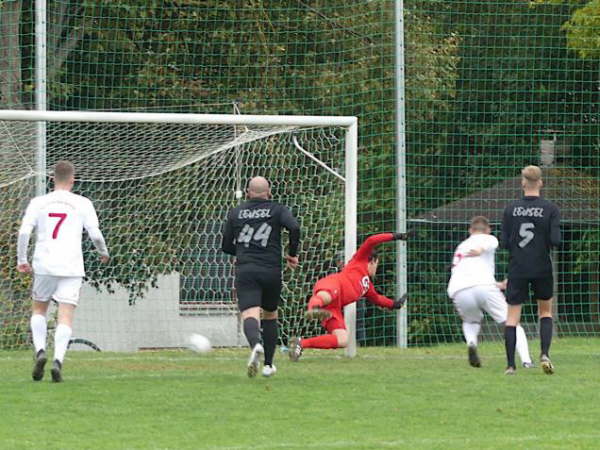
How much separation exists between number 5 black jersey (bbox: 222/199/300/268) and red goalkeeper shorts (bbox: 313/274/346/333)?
2.06 metres

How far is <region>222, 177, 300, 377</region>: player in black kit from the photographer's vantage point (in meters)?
11.4

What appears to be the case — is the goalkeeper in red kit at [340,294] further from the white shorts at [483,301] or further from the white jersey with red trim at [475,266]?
the white shorts at [483,301]

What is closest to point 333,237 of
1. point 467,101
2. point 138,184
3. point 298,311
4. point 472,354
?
point 298,311

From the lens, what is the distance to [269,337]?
11.6 metres

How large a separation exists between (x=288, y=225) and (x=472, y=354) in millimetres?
2363

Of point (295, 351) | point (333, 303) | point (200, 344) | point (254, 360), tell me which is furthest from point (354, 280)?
point (254, 360)

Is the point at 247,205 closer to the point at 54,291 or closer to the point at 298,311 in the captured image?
the point at 54,291

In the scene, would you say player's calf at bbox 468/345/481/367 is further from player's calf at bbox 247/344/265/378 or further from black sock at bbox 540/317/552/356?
player's calf at bbox 247/344/265/378

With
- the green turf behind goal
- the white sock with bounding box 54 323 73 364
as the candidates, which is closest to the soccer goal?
the green turf behind goal

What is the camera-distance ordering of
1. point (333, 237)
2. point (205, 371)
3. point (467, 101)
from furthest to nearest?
1. point (467, 101)
2. point (333, 237)
3. point (205, 371)

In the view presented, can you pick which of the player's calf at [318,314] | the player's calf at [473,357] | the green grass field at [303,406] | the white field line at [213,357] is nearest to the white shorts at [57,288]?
the green grass field at [303,406]

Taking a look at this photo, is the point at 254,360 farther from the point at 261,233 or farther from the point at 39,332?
the point at 39,332

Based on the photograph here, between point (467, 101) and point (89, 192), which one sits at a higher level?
point (467, 101)

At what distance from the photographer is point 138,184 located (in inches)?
633
